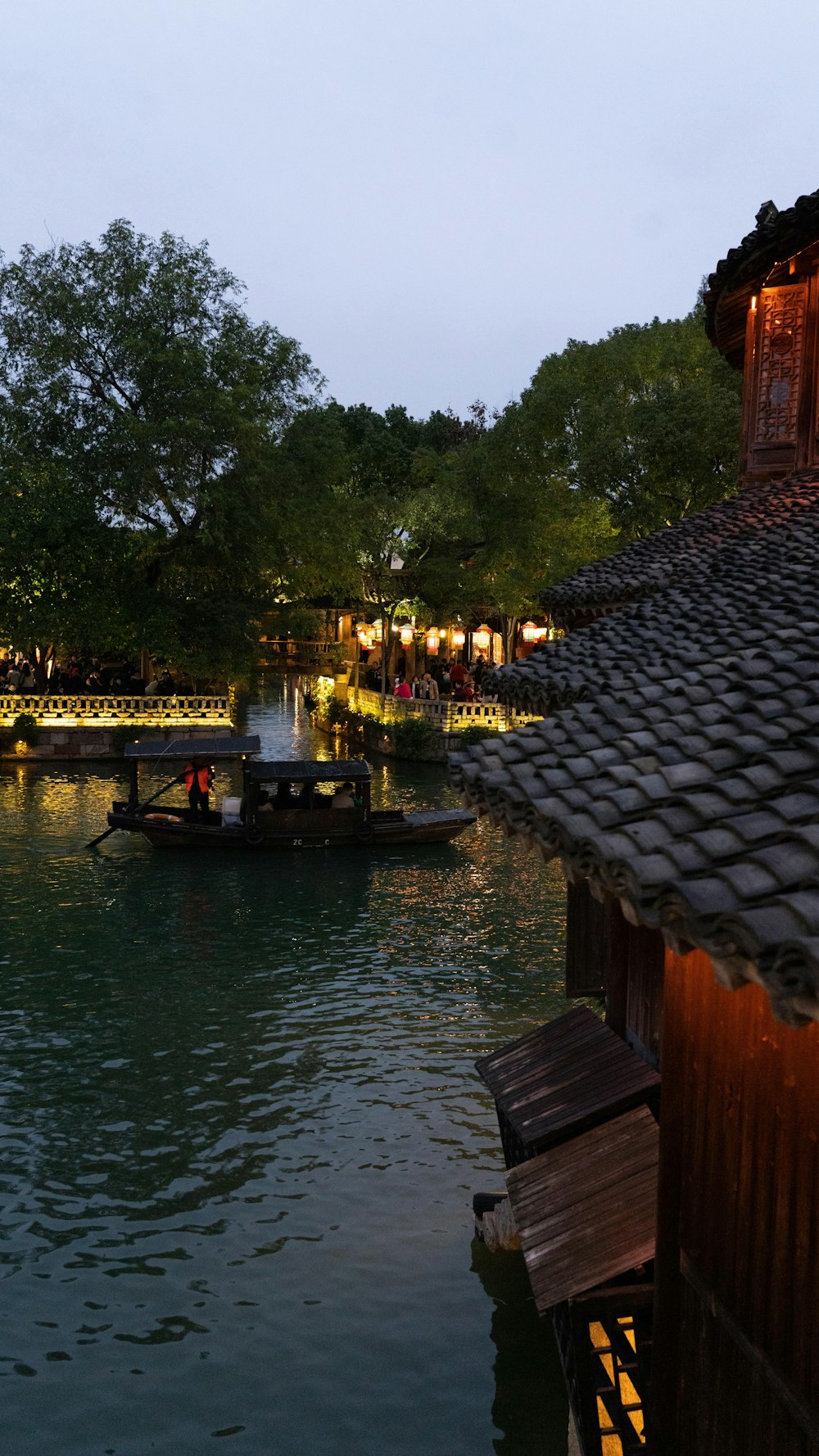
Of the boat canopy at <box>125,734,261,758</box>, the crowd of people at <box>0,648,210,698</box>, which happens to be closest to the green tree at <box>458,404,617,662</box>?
the crowd of people at <box>0,648,210,698</box>

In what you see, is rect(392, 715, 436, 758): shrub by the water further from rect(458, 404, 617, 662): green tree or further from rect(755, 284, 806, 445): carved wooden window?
rect(755, 284, 806, 445): carved wooden window

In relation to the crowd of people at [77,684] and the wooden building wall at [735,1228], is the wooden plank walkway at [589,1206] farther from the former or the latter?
the crowd of people at [77,684]

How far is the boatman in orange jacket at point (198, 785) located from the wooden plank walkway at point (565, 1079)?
16.7m

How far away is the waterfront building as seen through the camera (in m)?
3.26

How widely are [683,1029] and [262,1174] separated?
6.59 m

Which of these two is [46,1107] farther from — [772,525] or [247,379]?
[247,379]

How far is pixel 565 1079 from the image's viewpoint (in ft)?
21.3

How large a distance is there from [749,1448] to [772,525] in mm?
6335

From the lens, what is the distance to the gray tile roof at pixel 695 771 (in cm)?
288

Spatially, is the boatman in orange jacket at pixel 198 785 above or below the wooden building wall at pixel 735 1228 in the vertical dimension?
below

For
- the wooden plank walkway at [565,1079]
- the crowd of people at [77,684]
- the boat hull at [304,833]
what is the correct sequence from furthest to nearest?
1. the crowd of people at [77,684]
2. the boat hull at [304,833]
3. the wooden plank walkway at [565,1079]

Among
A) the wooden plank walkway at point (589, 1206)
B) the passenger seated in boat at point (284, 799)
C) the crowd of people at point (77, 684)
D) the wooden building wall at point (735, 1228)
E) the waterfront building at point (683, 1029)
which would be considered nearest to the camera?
the waterfront building at point (683, 1029)

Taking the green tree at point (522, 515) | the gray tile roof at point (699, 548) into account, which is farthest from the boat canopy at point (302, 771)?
the green tree at point (522, 515)

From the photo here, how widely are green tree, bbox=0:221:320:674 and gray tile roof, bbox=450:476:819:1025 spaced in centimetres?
2836
